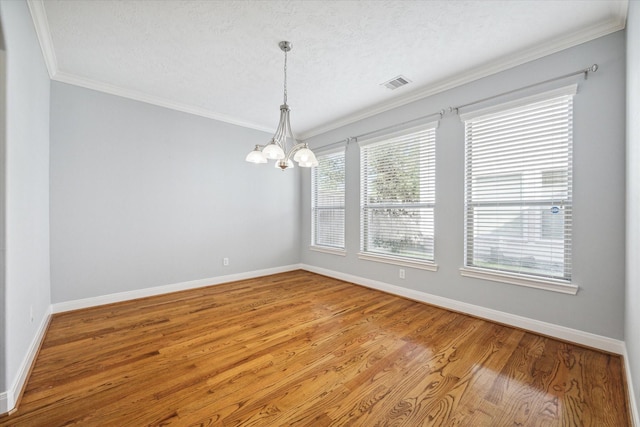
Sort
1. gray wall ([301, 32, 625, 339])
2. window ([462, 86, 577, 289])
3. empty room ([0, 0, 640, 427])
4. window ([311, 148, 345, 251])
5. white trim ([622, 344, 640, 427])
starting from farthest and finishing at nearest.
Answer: window ([311, 148, 345, 251])
window ([462, 86, 577, 289])
gray wall ([301, 32, 625, 339])
empty room ([0, 0, 640, 427])
white trim ([622, 344, 640, 427])

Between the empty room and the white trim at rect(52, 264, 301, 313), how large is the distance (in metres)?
0.02

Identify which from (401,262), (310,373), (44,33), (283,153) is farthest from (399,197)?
(44,33)

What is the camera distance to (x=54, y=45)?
2.58 meters

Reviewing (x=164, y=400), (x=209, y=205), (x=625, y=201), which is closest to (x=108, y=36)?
(x=209, y=205)

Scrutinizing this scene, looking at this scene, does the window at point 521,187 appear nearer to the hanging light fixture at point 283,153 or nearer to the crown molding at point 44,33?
the hanging light fixture at point 283,153

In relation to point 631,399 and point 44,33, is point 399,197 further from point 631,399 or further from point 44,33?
point 44,33

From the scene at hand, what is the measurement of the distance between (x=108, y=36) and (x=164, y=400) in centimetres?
310

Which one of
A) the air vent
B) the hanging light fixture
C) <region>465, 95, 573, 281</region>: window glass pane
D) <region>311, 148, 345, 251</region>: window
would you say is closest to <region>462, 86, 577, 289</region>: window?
<region>465, 95, 573, 281</region>: window glass pane

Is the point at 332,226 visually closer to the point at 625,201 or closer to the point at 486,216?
the point at 486,216

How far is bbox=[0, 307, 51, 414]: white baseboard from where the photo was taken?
5.00 ft

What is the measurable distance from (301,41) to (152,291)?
12.2 ft

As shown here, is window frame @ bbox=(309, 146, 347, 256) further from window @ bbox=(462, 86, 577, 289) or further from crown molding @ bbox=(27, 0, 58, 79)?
crown molding @ bbox=(27, 0, 58, 79)

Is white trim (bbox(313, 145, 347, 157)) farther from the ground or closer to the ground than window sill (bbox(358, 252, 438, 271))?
farther from the ground

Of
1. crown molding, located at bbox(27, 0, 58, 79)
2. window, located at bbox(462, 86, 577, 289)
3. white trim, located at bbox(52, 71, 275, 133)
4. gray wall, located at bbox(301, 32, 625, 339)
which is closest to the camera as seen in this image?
crown molding, located at bbox(27, 0, 58, 79)
